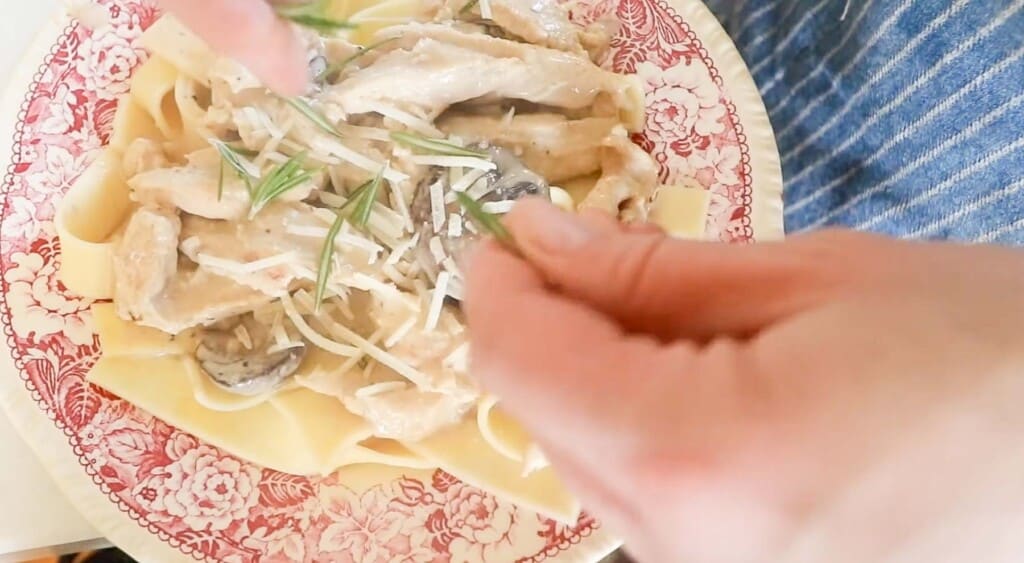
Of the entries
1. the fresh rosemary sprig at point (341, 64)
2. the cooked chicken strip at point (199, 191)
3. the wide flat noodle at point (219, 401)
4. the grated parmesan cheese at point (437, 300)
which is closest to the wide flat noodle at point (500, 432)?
the wide flat noodle at point (219, 401)

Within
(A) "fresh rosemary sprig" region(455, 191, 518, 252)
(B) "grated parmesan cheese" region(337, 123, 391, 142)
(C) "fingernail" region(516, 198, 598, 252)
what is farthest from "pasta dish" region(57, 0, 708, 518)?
(C) "fingernail" region(516, 198, 598, 252)

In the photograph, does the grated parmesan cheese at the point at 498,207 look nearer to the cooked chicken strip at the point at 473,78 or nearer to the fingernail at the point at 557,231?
the cooked chicken strip at the point at 473,78

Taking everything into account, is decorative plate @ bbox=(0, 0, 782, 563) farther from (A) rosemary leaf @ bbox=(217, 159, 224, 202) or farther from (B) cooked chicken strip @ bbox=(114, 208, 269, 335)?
(A) rosemary leaf @ bbox=(217, 159, 224, 202)

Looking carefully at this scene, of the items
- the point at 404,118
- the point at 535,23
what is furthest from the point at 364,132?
the point at 535,23

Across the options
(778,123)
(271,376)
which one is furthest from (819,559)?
(778,123)

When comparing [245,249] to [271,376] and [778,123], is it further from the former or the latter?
[778,123]

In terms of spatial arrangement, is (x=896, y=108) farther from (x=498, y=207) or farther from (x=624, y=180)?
(x=498, y=207)
